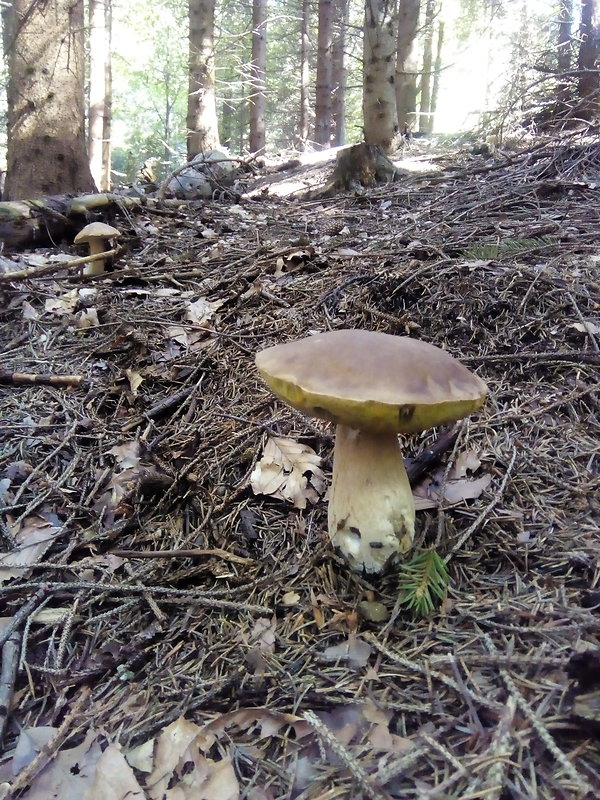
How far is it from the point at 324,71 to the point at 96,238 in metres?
11.1

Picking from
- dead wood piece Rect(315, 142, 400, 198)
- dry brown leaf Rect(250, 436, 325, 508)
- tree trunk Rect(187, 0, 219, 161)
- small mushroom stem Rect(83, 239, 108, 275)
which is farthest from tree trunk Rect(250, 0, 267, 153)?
dry brown leaf Rect(250, 436, 325, 508)

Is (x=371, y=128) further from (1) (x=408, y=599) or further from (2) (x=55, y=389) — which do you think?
(1) (x=408, y=599)

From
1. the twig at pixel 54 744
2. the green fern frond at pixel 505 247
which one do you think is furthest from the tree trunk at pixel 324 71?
the twig at pixel 54 744

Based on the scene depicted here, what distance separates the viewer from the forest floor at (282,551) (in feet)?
3.69

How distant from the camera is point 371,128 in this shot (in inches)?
313

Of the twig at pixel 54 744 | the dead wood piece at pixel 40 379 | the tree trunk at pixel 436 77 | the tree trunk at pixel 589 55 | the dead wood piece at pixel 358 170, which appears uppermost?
the tree trunk at pixel 436 77

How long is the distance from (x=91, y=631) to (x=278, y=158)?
1064 cm

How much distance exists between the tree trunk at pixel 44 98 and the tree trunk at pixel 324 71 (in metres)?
8.46

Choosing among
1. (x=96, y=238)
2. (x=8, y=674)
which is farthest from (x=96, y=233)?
(x=8, y=674)

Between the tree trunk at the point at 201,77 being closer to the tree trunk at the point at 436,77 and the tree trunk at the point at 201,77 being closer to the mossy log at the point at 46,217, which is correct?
the mossy log at the point at 46,217

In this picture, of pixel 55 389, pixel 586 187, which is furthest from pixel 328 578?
pixel 586 187

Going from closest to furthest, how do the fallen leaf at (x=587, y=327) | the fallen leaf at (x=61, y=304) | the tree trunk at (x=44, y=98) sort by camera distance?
1. the fallen leaf at (x=587, y=327)
2. the fallen leaf at (x=61, y=304)
3. the tree trunk at (x=44, y=98)

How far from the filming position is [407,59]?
1171 cm

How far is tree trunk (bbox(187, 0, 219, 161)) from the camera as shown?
9.32 m
